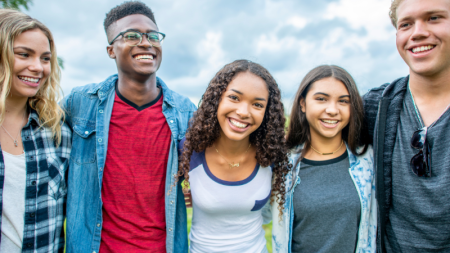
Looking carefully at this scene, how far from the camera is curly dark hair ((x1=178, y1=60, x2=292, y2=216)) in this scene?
2.34 m

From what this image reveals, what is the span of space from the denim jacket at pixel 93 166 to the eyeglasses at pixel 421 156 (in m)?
1.86

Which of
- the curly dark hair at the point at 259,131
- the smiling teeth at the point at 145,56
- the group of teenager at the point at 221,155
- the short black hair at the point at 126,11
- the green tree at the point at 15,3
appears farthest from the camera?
the green tree at the point at 15,3

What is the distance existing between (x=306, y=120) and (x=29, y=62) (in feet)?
7.91

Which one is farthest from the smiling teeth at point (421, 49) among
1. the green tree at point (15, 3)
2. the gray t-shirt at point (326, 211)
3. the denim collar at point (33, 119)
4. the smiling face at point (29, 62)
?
the green tree at point (15, 3)

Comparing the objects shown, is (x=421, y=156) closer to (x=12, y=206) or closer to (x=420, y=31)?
(x=420, y=31)

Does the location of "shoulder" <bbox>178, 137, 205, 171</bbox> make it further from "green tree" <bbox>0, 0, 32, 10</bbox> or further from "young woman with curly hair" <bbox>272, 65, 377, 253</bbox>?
"green tree" <bbox>0, 0, 32, 10</bbox>

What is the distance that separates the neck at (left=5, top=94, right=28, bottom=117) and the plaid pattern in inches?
3.2

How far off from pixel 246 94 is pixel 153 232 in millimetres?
1419

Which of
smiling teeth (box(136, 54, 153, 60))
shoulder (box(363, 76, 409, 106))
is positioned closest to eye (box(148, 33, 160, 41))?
smiling teeth (box(136, 54, 153, 60))

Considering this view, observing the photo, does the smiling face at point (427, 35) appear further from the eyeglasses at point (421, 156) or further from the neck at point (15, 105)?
the neck at point (15, 105)

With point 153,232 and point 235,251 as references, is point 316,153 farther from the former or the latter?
point 153,232

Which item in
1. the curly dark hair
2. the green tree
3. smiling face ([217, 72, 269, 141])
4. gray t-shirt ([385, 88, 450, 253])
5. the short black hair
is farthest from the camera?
the green tree

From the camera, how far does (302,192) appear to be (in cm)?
238

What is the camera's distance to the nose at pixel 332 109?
7.77ft
